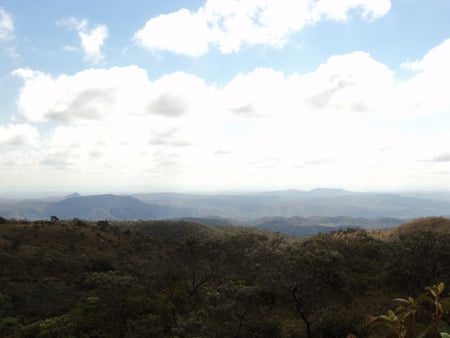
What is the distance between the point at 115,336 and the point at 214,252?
60.7ft

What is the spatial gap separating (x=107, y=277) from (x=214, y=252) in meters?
19.0

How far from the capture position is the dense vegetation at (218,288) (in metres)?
18.3

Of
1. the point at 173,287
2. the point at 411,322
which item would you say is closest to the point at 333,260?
the point at 173,287

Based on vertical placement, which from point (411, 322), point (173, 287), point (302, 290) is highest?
point (411, 322)

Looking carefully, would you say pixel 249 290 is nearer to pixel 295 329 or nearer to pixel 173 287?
pixel 295 329

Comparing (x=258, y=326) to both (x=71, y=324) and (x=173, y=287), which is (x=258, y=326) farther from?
(x=173, y=287)

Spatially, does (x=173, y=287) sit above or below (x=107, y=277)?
below

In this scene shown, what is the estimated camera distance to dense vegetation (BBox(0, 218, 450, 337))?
720 inches

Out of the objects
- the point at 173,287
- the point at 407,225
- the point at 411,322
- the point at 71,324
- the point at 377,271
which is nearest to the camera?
the point at 411,322

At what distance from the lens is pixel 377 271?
33156 mm

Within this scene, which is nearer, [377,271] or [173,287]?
[173,287]

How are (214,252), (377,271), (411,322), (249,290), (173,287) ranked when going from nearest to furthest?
(411,322) < (249,290) < (173,287) < (377,271) < (214,252)

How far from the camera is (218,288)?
18547mm

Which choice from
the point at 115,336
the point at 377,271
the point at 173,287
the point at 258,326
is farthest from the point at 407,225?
the point at 115,336
